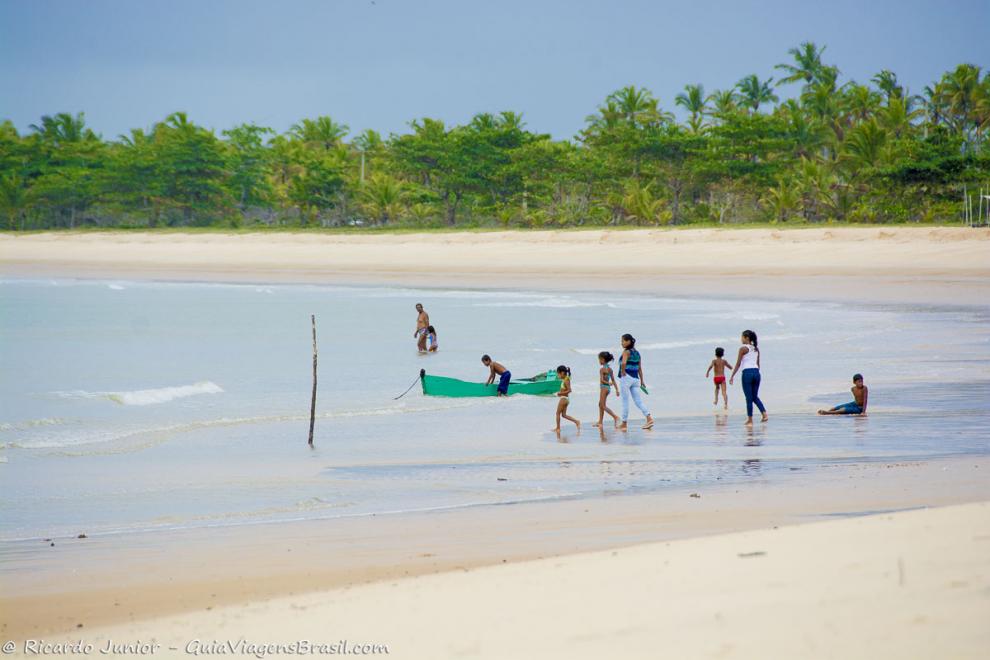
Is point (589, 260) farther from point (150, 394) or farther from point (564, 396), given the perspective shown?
point (564, 396)

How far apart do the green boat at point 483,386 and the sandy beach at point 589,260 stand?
17762 millimetres

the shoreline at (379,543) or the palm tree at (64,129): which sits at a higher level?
the palm tree at (64,129)

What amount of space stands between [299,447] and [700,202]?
48.4m

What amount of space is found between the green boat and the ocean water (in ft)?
0.72

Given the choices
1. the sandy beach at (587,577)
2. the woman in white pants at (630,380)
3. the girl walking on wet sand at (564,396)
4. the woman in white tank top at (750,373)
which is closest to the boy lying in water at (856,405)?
the woman in white tank top at (750,373)

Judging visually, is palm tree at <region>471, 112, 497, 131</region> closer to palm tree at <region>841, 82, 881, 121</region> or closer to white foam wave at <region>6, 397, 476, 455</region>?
palm tree at <region>841, 82, 881, 121</region>

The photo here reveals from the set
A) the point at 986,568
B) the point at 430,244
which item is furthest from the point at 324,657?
the point at 430,244

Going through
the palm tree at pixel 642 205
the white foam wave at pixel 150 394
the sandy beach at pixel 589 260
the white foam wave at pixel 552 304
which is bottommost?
the white foam wave at pixel 150 394

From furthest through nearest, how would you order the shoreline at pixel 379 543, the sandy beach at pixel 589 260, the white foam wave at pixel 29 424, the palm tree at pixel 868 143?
the palm tree at pixel 868 143 → the sandy beach at pixel 589 260 → the white foam wave at pixel 29 424 → the shoreline at pixel 379 543

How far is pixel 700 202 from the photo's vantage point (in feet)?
193

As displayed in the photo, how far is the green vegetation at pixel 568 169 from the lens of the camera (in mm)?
51719

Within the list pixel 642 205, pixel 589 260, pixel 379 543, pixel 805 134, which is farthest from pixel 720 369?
pixel 805 134

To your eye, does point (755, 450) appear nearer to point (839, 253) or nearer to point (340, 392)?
point (340, 392)

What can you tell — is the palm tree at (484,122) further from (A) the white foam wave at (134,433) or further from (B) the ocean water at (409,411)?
(A) the white foam wave at (134,433)
